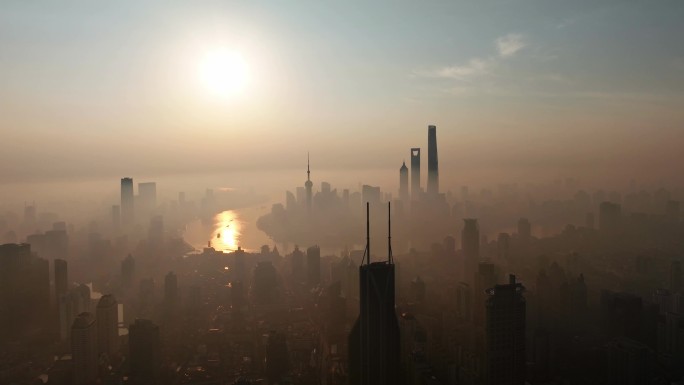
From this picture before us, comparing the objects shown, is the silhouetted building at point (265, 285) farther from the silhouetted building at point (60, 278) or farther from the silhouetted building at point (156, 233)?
the silhouetted building at point (156, 233)

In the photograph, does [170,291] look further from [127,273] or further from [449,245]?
[449,245]

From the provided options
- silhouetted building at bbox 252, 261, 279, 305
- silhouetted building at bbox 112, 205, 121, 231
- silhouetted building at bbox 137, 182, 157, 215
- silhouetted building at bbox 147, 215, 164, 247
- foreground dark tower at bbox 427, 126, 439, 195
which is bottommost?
silhouetted building at bbox 252, 261, 279, 305

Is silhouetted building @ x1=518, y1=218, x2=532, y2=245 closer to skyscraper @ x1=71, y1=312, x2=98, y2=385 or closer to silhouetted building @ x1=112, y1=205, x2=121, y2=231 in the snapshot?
skyscraper @ x1=71, y1=312, x2=98, y2=385

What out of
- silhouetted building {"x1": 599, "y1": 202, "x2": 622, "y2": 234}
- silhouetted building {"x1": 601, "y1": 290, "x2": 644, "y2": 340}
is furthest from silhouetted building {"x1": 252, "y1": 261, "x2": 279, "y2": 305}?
silhouetted building {"x1": 599, "y1": 202, "x2": 622, "y2": 234}

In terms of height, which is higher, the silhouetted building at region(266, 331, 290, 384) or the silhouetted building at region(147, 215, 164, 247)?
the silhouetted building at region(147, 215, 164, 247)

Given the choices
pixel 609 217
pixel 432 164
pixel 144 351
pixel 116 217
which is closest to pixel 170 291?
pixel 144 351

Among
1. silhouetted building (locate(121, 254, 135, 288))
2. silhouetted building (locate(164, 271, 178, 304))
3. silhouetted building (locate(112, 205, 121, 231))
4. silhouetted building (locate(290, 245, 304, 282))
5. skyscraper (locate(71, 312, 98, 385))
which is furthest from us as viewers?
silhouetted building (locate(112, 205, 121, 231))

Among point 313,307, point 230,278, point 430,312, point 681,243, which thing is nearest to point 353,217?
point 230,278
